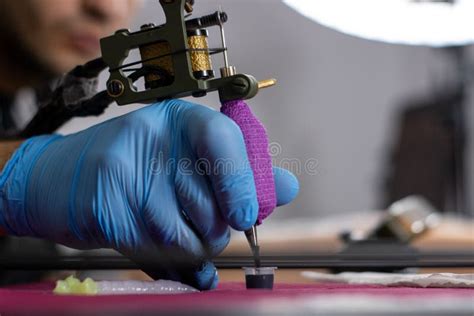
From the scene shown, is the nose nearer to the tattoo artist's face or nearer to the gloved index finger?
the tattoo artist's face

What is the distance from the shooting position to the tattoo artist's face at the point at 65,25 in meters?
0.86

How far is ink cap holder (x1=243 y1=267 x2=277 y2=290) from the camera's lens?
69cm

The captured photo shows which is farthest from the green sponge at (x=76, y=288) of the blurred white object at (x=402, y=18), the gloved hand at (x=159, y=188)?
the blurred white object at (x=402, y=18)

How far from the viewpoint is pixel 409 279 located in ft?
2.37

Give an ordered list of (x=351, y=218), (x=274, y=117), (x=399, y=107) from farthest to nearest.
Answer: (x=399, y=107) < (x=351, y=218) < (x=274, y=117)

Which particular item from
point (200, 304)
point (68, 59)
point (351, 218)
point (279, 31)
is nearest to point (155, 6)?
point (68, 59)

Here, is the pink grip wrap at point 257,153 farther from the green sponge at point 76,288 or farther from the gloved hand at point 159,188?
the green sponge at point 76,288

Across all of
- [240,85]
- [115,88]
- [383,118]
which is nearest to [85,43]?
[115,88]

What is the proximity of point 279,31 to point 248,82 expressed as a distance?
25.3 inches

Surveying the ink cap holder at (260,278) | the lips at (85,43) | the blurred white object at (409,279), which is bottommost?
the blurred white object at (409,279)

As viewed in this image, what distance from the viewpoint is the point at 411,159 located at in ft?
9.53

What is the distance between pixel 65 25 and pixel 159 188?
1.05 feet

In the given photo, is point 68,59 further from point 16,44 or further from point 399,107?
point 399,107

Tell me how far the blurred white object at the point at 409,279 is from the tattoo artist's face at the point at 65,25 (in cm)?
35
